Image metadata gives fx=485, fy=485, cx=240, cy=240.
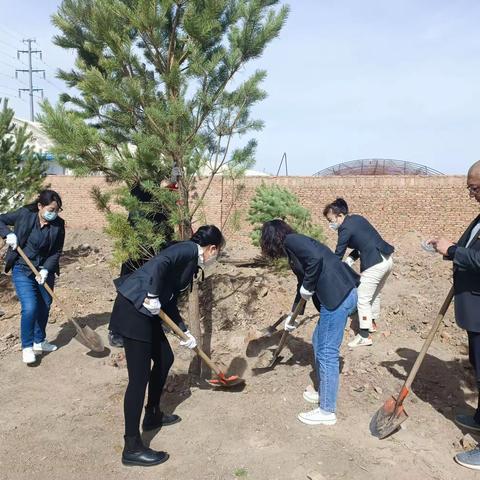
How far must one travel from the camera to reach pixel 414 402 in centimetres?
376

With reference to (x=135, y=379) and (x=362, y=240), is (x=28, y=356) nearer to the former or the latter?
(x=135, y=379)

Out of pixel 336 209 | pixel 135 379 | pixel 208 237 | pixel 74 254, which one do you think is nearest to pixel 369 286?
pixel 336 209

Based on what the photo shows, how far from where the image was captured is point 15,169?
789cm

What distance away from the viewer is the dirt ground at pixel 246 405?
2971 millimetres

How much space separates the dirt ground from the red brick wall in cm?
410

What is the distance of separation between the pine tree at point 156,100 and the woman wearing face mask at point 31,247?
2.26 feet

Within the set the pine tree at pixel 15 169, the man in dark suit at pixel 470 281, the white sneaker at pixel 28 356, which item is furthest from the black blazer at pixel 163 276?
the pine tree at pixel 15 169

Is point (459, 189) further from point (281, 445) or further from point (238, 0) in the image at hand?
point (281, 445)

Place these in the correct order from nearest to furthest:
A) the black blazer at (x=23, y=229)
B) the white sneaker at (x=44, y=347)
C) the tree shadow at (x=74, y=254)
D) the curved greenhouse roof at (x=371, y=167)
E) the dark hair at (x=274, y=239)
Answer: the dark hair at (x=274, y=239) < the black blazer at (x=23, y=229) < the white sneaker at (x=44, y=347) < the tree shadow at (x=74, y=254) < the curved greenhouse roof at (x=371, y=167)

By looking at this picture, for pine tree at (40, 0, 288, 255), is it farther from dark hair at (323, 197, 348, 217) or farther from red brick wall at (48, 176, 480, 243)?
red brick wall at (48, 176, 480, 243)

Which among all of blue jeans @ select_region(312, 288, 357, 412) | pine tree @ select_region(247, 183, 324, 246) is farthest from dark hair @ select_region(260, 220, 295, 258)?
pine tree @ select_region(247, 183, 324, 246)

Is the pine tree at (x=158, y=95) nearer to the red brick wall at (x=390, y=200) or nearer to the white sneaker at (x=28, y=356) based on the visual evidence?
the white sneaker at (x=28, y=356)

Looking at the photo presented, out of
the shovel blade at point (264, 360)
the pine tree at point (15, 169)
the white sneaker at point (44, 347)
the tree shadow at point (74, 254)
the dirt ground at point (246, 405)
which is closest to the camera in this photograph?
the dirt ground at point (246, 405)

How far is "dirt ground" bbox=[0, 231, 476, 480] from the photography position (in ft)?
9.75
